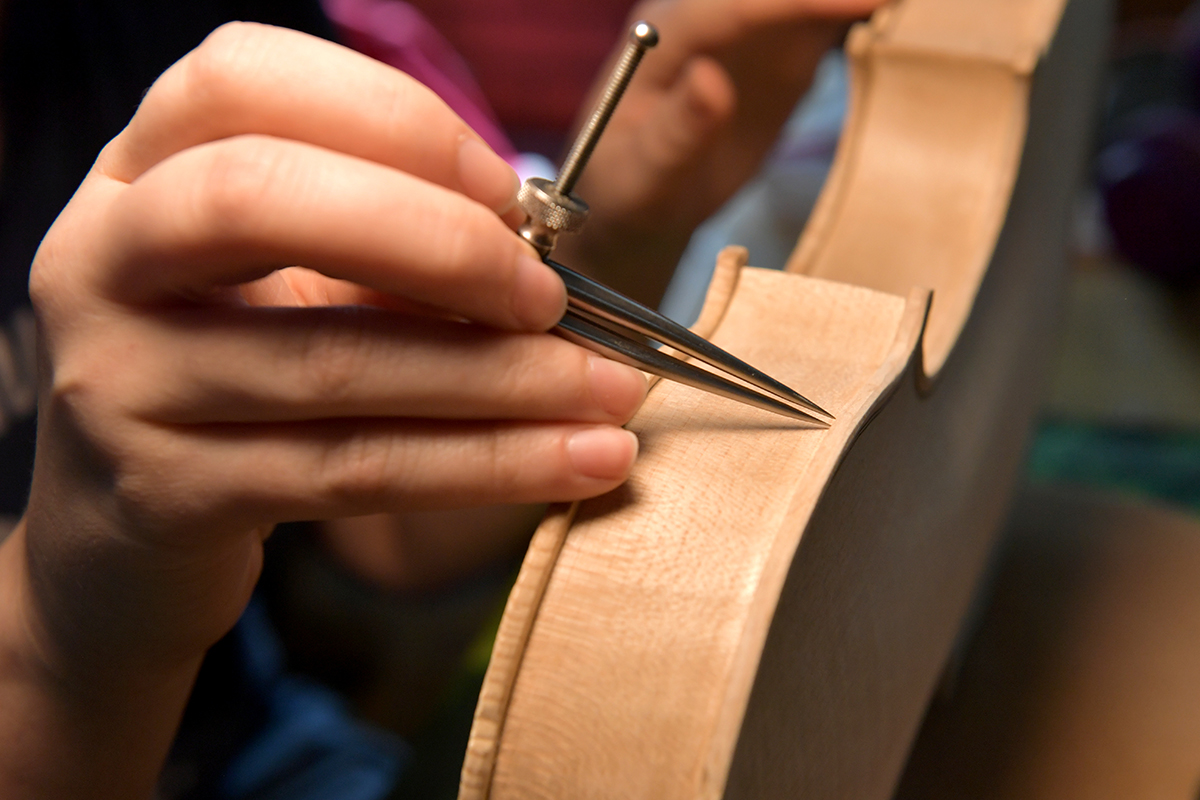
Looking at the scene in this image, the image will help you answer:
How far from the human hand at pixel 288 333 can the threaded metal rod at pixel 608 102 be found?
0.07ft

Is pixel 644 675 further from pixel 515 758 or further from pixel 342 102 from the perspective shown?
pixel 342 102

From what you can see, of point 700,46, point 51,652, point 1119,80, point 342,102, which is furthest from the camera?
point 1119,80

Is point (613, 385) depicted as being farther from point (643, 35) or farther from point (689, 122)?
point (689, 122)

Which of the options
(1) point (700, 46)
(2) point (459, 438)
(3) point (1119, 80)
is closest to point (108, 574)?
(2) point (459, 438)

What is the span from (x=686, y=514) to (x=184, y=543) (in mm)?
184

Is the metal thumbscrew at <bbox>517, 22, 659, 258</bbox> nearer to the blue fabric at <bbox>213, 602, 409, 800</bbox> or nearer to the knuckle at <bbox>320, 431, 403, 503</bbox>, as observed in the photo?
the knuckle at <bbox>320, 431, 403, 503</bbox>

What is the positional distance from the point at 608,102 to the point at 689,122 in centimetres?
53

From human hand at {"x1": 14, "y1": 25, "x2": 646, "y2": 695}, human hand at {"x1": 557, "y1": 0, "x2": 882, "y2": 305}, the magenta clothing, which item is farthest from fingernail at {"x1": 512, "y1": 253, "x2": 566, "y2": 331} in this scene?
the magenta clothing

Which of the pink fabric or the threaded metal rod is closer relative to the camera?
the threaded metal rod

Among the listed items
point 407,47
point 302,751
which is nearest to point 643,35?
point 302,751

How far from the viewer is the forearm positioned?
36 centimetres

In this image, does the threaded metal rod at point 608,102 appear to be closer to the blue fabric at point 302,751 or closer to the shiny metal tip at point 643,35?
the shiny metal tip at point 643,35

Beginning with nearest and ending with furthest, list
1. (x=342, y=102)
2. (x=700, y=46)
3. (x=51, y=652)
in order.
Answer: (x=342, y=102), (x=51, y=652), (x=700, y=46)

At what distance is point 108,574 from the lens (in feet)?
1.07
